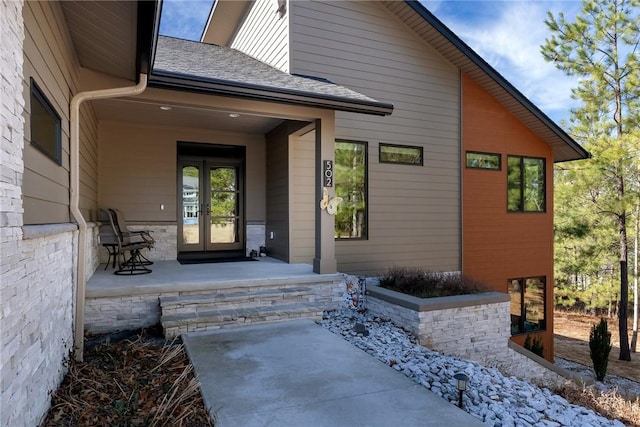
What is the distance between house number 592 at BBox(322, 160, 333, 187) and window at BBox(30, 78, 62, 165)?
3.49 meters

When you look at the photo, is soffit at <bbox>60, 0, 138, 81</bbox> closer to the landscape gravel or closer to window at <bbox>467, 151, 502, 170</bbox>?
the landscape gravel

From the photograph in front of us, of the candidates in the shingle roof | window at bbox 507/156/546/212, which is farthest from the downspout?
window at bbox 507/156/546/212

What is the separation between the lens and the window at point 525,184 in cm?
982

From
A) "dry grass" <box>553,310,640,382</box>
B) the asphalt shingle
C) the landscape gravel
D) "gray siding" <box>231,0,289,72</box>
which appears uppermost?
"gray siding" <box>231,0,289,72</box>

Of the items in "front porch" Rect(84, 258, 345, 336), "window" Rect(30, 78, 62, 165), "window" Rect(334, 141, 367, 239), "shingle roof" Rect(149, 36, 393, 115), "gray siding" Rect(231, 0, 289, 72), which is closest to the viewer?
"window" Rect(30, 78, 62, 165)

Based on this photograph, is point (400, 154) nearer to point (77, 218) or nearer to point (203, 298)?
point (203, 298)

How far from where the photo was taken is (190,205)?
824cm

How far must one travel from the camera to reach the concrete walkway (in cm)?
277

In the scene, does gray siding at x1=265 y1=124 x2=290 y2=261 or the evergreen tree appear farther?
the evergreen tree

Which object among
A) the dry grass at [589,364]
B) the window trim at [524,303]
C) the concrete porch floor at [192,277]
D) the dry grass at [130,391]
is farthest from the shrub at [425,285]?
the dry grass at [130,391]

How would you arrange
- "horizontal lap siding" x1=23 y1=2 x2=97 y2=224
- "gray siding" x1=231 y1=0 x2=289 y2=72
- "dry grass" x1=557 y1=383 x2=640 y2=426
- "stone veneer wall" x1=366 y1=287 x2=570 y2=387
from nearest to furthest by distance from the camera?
"horizontal lap siding" x1=23 y1=2 x2=97 y2=224 < "dry grass" x1=557 y1=383 x2=640 y2=426 < "stone veneer wall" x1=366 y1=287 x2=570 y2=387 < "gray siding" x1=231 y1=0 x2=289 y2=72

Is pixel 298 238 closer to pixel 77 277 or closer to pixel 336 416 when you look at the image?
pixel 77 277

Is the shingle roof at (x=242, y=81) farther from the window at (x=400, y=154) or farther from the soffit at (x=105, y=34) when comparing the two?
the window at (x=400, y=154)

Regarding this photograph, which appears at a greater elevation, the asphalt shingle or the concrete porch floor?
the asphalt shingle
